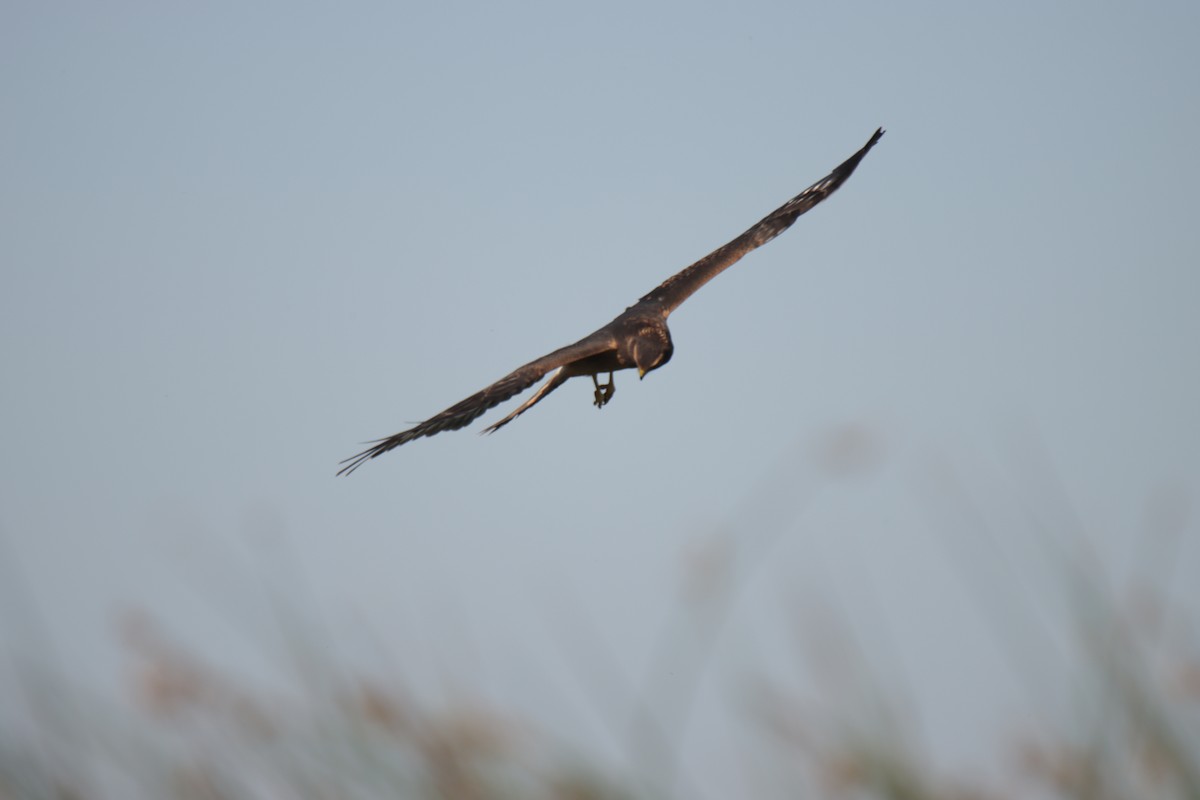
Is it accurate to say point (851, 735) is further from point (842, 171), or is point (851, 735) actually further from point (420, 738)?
point (842, 171)

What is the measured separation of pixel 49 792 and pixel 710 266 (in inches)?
311

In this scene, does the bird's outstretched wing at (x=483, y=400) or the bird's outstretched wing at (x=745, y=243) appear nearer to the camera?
the bird's outstretched wing at (x=483, y=400)

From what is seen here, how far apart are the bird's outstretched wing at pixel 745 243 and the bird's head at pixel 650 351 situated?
2.40 ft

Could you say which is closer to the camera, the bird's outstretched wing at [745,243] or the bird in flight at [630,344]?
the bird in flight at [630,344]

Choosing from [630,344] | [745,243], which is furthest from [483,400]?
[745,243]

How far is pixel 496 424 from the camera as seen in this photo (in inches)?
334

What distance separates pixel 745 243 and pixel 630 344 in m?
2.52

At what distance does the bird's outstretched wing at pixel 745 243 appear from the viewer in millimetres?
10211

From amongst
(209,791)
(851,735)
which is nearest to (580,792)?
(851,735)

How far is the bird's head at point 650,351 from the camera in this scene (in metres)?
8.77

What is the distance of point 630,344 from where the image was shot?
8859mm

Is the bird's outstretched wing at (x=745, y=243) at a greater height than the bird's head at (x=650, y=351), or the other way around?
the bird's outstretched wing at (x=745, y=243)

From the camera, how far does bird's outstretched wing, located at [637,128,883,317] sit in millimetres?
10211

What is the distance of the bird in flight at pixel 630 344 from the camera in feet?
26.1
